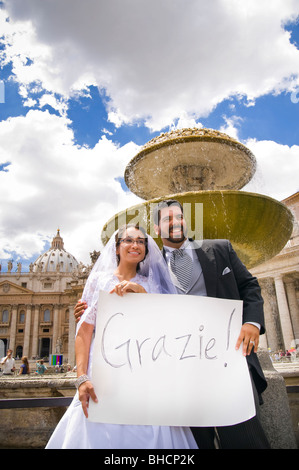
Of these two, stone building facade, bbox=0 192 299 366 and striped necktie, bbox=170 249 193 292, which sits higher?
stone building facade, bbox=0 192 299 366

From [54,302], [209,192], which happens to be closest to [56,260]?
[54,302]

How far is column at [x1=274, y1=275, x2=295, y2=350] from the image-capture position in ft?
87.9

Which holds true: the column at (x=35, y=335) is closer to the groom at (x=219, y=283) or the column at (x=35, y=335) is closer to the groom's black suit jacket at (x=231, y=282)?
the groom at (x=219, y=283)

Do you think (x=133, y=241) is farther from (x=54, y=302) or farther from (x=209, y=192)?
(x=54, y=302)

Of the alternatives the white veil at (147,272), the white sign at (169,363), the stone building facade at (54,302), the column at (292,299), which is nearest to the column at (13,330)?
the stone building facade at (54,302)

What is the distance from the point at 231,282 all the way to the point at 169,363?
0.60 meters

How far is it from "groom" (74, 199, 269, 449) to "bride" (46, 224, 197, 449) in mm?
95

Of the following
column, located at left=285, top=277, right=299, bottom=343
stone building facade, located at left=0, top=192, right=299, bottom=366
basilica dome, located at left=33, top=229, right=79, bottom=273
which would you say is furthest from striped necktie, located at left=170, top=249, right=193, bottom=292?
basilica dome, located at left=33, top=229, right=79, bottom=273

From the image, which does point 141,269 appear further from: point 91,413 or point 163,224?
point 91,413

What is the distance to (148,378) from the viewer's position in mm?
1618

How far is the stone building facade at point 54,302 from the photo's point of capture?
28812 mm

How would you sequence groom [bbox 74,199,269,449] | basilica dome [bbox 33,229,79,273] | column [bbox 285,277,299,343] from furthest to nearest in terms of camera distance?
basilica dome [bbox 33,229,79,273] < column [bbox 285,277,299,343] < groom [bbox 74,199,269,449]

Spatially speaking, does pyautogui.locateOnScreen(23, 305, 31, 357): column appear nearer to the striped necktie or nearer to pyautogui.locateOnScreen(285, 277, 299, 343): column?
pyautogui.locateOnScreen(285, 277, 299, 343): column

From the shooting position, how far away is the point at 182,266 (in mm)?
2047
